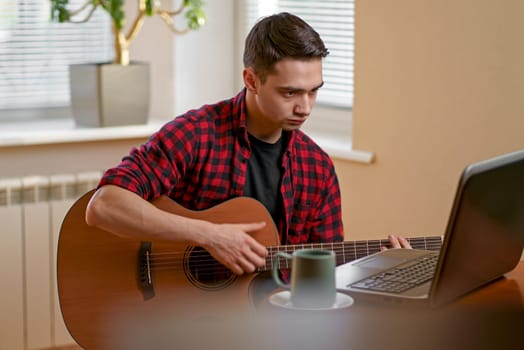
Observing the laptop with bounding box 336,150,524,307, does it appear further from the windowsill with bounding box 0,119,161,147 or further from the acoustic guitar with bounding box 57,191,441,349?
the windowsill with bounding box 0,119,161,147

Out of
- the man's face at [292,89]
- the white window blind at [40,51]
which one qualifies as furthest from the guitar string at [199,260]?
the white window blind at [40,51]

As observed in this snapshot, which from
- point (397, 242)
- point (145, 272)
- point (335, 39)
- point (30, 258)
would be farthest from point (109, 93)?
point (397, 242)

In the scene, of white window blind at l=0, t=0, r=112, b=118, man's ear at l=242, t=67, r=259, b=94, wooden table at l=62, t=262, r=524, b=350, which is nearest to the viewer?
wooden table at l=62, t=262, r=524, b=350

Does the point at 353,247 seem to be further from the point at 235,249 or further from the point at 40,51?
the point at 40,51

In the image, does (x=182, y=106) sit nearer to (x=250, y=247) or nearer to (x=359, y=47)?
(x=359, y=47)

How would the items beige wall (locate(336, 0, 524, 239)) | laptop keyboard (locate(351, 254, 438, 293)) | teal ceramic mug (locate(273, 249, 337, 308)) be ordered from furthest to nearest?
beige wall (locate(336, 0, 524, 239)) → laptop keyboard (locate(351, 254, 438, 293)) → teal ceramic mug (locate(273, 249, 337, 308))

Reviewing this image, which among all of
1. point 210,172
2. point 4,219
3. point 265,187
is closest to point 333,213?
A: point 265,187

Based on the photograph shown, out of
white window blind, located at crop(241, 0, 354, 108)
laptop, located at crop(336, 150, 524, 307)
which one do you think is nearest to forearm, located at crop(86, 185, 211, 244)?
laptop, located at crop(336, 150, 524, 307)

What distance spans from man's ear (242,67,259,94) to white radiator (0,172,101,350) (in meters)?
1.26

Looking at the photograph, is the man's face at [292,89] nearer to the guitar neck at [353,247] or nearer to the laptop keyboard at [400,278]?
the guitar neck at [353,247]

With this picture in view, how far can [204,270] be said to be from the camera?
2.16 metres

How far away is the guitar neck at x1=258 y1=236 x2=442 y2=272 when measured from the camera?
82.5 inches

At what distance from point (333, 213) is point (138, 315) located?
0.57m

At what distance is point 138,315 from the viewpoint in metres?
2.13
